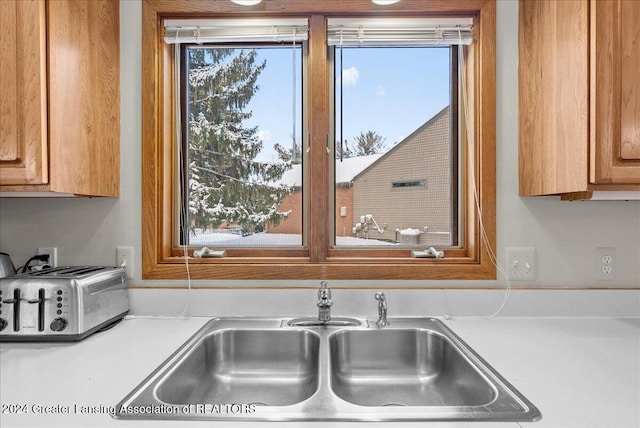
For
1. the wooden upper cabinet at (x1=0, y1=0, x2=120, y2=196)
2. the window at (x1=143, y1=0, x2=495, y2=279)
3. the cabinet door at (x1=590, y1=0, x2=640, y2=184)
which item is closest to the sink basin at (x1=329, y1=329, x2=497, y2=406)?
the window at (x1=143, y1=0, x2=495, y2=279)

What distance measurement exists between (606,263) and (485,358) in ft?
2.49

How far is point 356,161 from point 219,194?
585 mm

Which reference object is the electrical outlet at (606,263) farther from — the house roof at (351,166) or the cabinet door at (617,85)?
the house roof at (351,166)

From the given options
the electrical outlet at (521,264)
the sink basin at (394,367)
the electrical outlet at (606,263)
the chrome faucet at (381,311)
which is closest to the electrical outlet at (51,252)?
the sink basin at (394,367)

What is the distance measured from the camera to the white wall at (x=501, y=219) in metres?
1.43

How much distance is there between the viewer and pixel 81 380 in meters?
0.91

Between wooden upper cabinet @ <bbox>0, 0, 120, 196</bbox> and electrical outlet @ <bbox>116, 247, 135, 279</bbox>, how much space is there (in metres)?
0.24

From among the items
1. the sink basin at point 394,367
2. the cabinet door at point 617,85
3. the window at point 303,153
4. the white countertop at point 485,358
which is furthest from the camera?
the window at point 303,153

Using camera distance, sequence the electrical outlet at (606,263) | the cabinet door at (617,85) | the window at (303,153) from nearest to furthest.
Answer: the cabinet door at (617,85) < the electrical outlet at (606,263) < the window at (303,153)

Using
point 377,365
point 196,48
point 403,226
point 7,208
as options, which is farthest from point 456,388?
point 7,208

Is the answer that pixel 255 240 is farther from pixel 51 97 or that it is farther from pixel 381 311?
pixel 51 97

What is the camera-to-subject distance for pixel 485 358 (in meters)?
1.04

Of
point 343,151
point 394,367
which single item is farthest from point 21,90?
point 394,367

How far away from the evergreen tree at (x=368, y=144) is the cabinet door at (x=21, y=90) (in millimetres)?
1076
